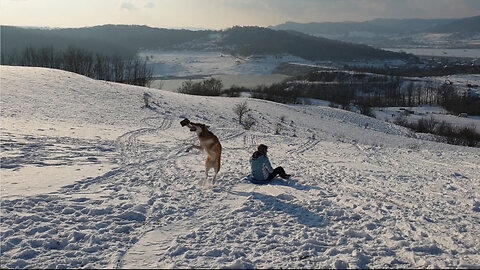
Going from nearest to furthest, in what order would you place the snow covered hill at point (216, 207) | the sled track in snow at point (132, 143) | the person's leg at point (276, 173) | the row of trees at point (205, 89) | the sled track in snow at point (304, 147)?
the snow covered hill at point (216, 207) → the person's leg at point (276, 173) → the sled track in snow at point (132, 143) → the sled track in snow at point (304, 147) → the row of trees at point (205, 89)

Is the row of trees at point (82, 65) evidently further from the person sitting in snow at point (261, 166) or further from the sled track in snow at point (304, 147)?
the person sitting in snow at point (261, 166)

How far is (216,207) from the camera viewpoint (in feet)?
28.9

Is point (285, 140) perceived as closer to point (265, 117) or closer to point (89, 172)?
point (89, 172)

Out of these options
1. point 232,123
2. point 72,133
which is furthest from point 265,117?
point 72,133

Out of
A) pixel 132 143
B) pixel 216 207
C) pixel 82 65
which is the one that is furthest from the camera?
pixel 82 65

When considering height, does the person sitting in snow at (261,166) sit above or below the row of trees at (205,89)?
below

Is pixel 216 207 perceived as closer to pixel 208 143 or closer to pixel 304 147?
pixel 208 143

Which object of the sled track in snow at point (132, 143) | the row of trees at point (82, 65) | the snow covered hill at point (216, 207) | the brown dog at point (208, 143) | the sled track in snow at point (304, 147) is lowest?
the sled track in snow at point (304, 147)

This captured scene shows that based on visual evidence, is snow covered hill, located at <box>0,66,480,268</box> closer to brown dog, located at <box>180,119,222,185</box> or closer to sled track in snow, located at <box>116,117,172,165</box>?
sled track in snow, located at <box>116,117,172,165</box>

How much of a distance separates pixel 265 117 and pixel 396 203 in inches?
1198

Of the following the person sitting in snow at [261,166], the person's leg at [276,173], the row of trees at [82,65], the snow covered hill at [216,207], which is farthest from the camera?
the row of trees at [82,65]

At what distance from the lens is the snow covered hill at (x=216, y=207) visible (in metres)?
6.49

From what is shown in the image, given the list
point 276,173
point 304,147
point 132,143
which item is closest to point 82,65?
point 132,143

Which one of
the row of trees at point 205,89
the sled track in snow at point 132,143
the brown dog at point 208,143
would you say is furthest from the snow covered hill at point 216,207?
the row of trees at point 205,89
